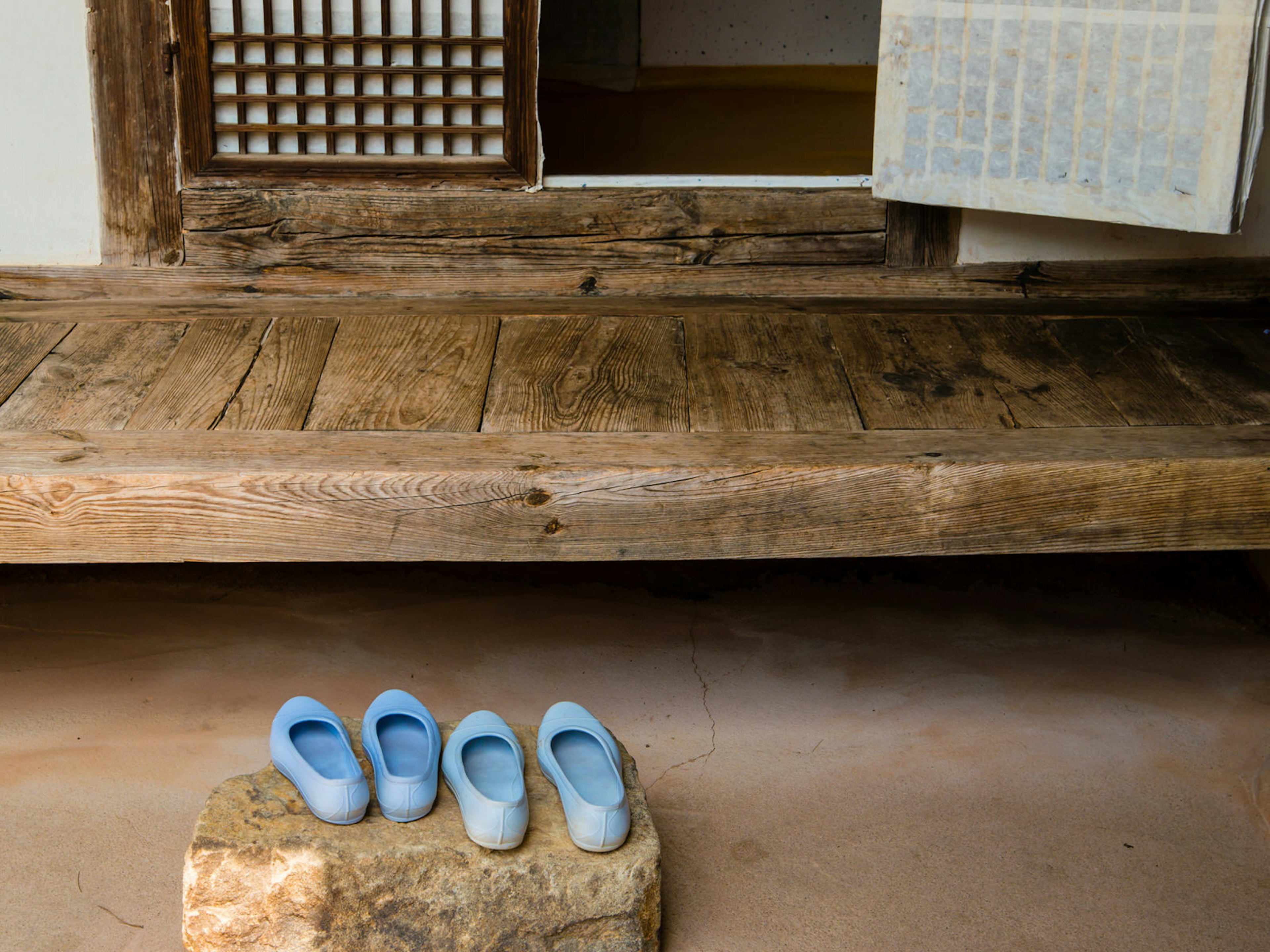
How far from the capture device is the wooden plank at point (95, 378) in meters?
2.14

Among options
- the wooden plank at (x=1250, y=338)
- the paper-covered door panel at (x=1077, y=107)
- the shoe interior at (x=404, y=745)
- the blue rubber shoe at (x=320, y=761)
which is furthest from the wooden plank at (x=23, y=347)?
the wooden plank at (x=1250, y=338)

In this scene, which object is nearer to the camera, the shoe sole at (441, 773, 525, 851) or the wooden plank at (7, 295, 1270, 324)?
the shoe sole at (441, 773, 525, 851)

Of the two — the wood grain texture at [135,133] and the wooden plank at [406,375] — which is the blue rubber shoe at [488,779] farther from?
the wood grain texture at [135,133]

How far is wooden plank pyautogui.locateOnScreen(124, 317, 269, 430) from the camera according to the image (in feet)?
7.03

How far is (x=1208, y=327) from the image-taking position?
254 centimetres

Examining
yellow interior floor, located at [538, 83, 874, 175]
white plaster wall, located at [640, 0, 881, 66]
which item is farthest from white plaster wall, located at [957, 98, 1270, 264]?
white plaster wall, located at [640, 0, 881, 66]

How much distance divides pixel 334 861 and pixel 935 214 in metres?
2.05

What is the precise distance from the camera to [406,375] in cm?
231

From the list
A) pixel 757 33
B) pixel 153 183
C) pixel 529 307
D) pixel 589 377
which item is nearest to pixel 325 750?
pixel 589 377

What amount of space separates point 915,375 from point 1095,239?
0.79 m

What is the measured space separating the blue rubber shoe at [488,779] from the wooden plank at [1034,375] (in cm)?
119

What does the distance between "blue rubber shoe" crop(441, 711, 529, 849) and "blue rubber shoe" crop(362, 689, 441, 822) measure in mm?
39

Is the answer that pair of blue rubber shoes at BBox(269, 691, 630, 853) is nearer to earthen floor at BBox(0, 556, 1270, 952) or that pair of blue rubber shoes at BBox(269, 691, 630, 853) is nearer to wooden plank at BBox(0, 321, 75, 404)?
earthen floor at BBox(0, 556, 1270, 952)

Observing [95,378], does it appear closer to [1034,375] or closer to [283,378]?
[283,378]
